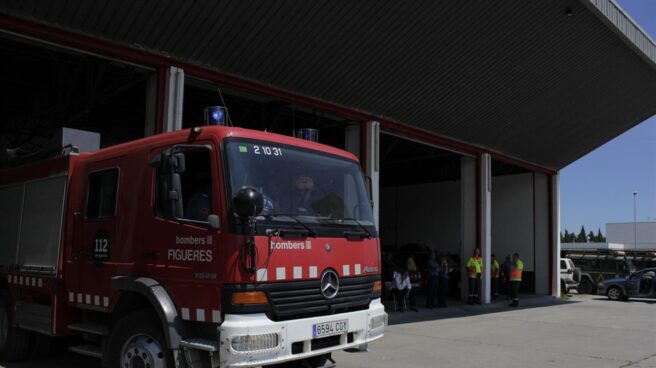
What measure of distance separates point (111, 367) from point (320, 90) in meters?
8.54

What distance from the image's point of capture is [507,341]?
10.6 metres

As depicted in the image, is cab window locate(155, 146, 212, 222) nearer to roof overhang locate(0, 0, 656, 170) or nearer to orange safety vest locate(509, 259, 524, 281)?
roof overhang locate(0, 0, 656, 170)

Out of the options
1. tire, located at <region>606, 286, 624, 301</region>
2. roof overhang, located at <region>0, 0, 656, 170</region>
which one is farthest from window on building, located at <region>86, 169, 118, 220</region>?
tire, located at <region>606, 286, 624, 301</region>

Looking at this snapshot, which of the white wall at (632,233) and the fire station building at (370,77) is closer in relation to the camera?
the fire station building at (370,77)

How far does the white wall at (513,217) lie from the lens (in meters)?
23.3

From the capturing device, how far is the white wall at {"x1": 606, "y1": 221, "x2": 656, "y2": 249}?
53388 millimetres

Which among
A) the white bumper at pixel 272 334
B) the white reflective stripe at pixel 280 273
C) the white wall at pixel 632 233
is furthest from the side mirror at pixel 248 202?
the white wall at pixel 632 233

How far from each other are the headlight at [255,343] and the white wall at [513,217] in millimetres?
20393

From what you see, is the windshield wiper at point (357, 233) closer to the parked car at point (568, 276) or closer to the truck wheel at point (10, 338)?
the truck wheel at point (10, 338)

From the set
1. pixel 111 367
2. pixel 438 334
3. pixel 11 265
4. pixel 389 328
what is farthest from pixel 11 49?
pixel 438 334

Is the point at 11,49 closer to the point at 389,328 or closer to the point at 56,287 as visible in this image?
the point at 56,287

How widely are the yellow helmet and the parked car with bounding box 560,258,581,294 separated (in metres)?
22.5

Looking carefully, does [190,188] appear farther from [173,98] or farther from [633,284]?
[633,284]

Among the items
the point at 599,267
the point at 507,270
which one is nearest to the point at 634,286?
the point at 599,267
